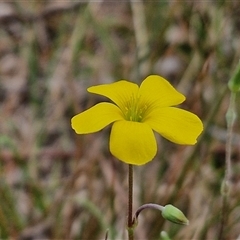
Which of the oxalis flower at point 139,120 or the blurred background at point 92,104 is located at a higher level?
the oxalis flower at point 139,120

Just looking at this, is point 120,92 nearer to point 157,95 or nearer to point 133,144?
point 157,95

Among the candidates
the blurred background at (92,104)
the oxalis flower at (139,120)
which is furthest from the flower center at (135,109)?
the blurred background at (92,104)

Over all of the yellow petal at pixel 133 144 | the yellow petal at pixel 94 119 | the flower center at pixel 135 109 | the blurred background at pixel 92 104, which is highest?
the yellow petal at pixel 94 119

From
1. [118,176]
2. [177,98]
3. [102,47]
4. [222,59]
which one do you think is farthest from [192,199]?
[102,47]

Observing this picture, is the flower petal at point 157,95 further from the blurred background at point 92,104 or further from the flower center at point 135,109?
the blurred background at point 92,104

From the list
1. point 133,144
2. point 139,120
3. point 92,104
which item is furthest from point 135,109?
point 92,104

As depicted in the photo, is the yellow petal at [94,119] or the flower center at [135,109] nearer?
the yellow petal at [94,119]

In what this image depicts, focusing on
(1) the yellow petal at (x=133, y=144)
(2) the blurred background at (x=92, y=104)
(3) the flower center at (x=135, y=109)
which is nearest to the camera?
(1) the yellow petal at (x=133, y=144)
